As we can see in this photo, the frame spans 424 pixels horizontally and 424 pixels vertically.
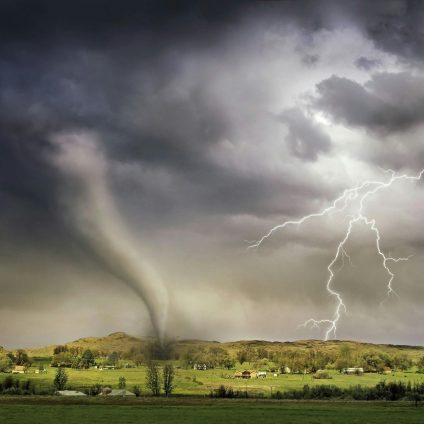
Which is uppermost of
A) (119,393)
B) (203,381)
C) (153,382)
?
(153,382)

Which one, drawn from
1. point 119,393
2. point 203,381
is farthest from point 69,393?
point 203,381

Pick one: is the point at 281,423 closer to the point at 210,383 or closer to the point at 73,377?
the point at 210,383

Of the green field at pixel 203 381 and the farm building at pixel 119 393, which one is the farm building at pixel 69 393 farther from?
the green field at pixel 203 381

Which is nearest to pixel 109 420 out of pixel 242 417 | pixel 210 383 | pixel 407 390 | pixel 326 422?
pixel 242 417

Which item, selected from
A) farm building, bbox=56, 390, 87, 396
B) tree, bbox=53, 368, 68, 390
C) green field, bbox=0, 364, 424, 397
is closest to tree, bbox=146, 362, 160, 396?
green field, bbox=0, 364, 424, 397

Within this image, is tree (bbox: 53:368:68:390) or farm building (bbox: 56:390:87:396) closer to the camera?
farm building (bbox: 56:390:87:396)

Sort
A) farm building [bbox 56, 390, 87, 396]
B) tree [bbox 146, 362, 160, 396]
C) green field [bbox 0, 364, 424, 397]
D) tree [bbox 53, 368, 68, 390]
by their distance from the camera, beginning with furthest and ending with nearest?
green field [bbox 0, 364, 424, 397], tree [bbox 53, 368, 68, 390], tree [bbox 146, 362, 160, 396], farm building [bbox 56, 390, 87, 396]

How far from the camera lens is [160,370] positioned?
18488 centimetres

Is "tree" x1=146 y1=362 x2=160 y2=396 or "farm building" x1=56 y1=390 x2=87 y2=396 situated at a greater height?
"tree" x1=146 y1=362 x2=160 y2=396

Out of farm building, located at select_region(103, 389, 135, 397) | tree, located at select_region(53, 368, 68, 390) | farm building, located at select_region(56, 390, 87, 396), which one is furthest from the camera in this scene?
tree, located at select_region(53, 368, 68, 390)

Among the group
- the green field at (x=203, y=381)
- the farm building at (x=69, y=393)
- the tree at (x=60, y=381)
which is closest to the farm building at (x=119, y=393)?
the farm building at (x=69, y=393)

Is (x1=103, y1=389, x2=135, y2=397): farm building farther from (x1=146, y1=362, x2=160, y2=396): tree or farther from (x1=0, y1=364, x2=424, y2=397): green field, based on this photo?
(x1=0, y1=364, x2=424, y2=397): green field

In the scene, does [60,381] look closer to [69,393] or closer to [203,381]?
[69,393]

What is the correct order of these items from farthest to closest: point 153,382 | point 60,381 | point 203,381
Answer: point 203,381
point 60,381
point 153,382
